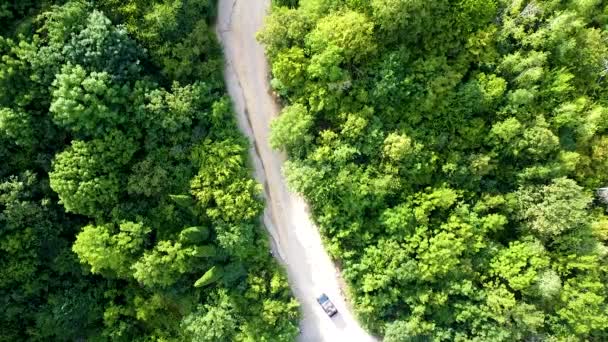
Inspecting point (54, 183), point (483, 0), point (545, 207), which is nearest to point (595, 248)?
point (545, 207)

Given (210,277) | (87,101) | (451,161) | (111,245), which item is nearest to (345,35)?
(451,161)

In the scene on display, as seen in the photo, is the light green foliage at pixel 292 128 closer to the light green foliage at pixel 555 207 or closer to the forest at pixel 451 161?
the forest at pixel 451 161

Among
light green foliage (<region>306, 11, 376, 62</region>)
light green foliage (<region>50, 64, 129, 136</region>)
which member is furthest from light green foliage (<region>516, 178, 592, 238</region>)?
light green foliage (<region>50, 64, 129, 136</region>)

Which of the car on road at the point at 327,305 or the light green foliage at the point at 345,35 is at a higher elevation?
the light green foliage at the point at 345,35

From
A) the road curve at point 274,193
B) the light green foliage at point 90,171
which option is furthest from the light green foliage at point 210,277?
the light green foliage at point 90,171

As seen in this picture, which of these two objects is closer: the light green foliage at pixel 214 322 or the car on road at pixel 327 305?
the light green foliage at pixel 214 322

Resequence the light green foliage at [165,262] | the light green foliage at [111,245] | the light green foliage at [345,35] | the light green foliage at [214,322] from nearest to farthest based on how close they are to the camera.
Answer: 1. the light green foliage at [345,35]
2. the light green foliage at [165,262]
3. the light green foliage at [111,245]
4. the light green foliage at [214,322]

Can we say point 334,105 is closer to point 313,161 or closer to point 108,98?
point 313,161
